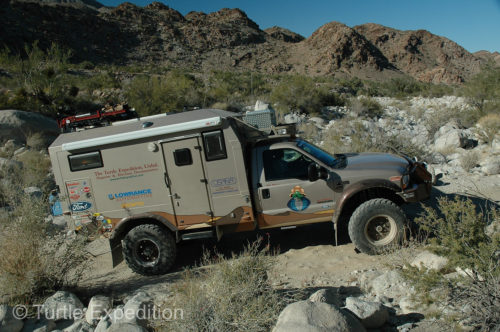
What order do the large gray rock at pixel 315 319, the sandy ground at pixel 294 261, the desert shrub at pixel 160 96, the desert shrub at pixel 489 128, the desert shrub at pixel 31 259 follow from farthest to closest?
the desert shrub at pixel 160 96 < the desert shrub at pixel 489 128 < the sandy ground at pixel 294 261 < the desert shrub at pixel 31 259 < the large gray rock at pixel 315 319

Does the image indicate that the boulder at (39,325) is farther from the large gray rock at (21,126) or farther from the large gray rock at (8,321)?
the large gray rock at (21,126)

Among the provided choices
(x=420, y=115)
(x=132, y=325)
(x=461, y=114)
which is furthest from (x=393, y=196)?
(x=420, y=115)

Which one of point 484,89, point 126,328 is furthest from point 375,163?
point 484,89

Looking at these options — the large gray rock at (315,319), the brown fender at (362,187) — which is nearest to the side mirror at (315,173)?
the brown fender at (362,187)

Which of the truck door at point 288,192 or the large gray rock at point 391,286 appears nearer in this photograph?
the large gray rock at point 391,286

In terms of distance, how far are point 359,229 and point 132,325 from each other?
11.5 ft

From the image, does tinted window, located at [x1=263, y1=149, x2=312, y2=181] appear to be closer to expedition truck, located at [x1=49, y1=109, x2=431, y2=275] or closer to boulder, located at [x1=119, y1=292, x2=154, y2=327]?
expedition truck, located at [x1=49, y1=109, x2=431, y2=275]

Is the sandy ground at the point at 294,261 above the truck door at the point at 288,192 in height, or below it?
below

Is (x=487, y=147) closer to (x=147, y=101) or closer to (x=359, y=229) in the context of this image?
(x=359, y=229)

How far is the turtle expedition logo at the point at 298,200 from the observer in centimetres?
577

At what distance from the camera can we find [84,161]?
19.5 feet

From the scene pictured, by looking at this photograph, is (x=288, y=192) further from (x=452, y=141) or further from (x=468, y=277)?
(x=452, y=141)

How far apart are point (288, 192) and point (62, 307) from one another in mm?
3534

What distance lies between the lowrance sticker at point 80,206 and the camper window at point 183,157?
170cm
